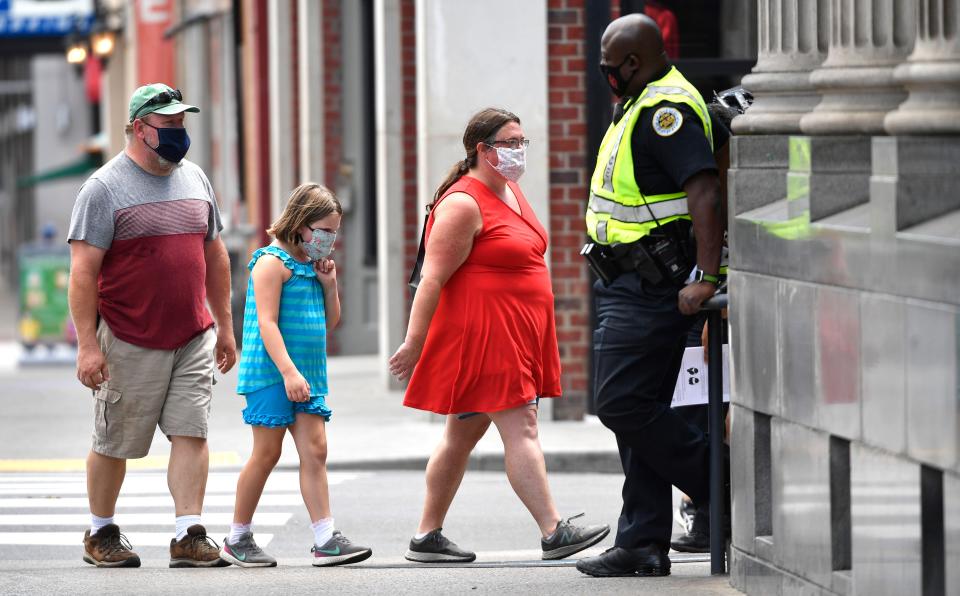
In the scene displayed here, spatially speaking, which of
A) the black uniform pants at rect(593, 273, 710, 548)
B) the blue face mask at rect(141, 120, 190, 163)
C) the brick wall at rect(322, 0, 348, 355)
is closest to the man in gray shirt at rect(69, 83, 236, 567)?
the blue face mask at rect(141, 120, 190, 163)

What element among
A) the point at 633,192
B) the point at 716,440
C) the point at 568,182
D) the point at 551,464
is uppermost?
the point at 633,192

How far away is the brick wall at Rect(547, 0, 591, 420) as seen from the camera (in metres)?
12.7

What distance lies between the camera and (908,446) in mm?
4605

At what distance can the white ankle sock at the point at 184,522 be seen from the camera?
288 inches

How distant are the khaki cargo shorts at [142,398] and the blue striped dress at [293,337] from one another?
255mm

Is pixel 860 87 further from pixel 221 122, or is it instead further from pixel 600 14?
pixel 221 122

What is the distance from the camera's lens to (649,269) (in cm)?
645

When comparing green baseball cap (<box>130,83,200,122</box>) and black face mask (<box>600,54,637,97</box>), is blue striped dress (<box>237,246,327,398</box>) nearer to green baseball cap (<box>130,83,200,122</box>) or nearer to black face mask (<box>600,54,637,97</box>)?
green baseball cap (<box>130,83,200,122</box>)

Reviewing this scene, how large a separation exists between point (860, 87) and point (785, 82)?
529 millimetres

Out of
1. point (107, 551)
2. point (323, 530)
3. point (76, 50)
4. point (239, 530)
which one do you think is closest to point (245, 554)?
point (239, 530)

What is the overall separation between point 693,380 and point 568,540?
79 centimetres

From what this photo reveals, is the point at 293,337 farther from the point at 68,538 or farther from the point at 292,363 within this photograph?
the point at 68,538

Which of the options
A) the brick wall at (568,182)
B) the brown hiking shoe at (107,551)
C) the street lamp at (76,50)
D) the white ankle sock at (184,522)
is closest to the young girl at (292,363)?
the white ankle sock at (184,522)

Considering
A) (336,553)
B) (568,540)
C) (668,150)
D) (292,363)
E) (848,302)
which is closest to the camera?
(848,302)
